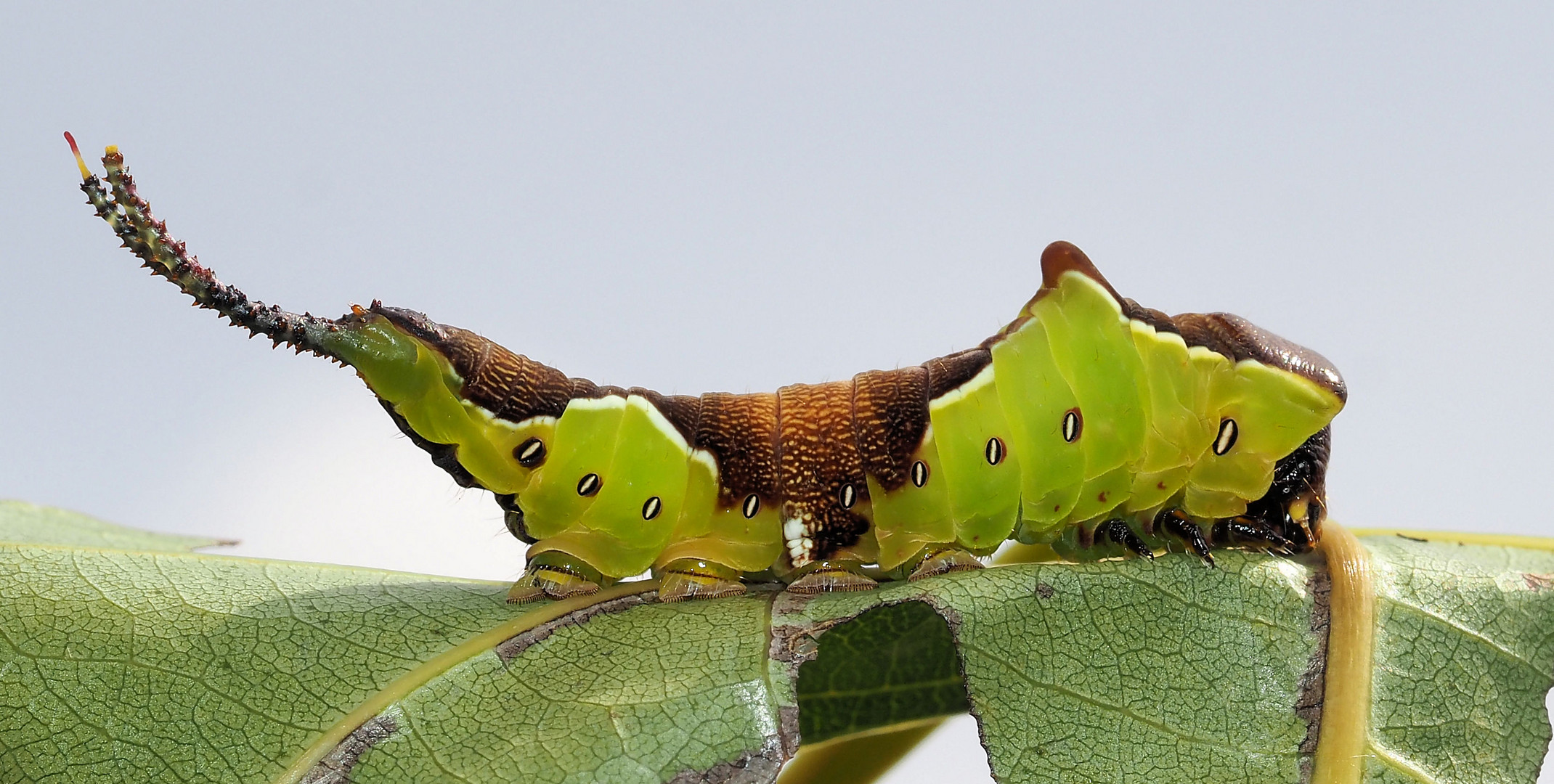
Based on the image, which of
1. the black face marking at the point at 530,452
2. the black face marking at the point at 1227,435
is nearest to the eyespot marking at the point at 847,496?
the black face marking at the point at 530,452

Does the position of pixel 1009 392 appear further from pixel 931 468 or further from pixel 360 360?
pixel 360 360

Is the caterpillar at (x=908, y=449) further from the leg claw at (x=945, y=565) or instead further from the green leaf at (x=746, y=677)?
the green leaf at (x=746, y=677)

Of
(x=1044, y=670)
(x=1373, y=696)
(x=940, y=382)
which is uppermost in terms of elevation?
(x=940, y=382)

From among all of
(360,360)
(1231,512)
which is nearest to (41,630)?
(360,360)

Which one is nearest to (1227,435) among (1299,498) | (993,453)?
(1299,498)

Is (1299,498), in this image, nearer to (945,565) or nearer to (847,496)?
(945,565)

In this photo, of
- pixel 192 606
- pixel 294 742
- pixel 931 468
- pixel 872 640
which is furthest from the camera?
pixel 931 468

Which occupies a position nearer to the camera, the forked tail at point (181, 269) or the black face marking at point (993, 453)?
the forked tail at point (181, 269)
